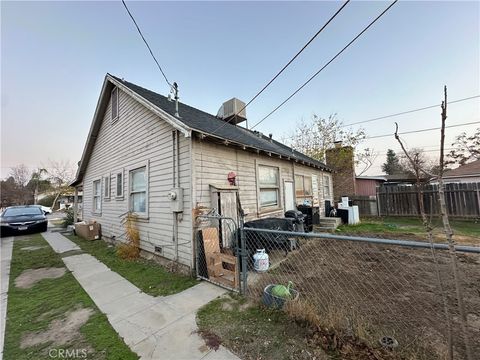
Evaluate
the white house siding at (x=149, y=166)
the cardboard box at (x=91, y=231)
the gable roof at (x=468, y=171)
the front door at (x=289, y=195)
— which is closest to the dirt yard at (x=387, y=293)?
the white house siding at (x=149, y=166)

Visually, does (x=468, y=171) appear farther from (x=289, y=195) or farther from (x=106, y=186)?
(x=106, y=186)

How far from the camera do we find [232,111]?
395 inches

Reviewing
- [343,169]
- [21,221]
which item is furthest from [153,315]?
[343,169]

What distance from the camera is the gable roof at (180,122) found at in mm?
5043

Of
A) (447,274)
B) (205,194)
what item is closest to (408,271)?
(447,274)

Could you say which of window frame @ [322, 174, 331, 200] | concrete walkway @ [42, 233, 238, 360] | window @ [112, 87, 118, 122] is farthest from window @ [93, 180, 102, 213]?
window frame @ [322, 174, 331, 200]

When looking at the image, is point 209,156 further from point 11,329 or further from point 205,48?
point 11,329

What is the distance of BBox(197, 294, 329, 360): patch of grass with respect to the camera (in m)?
2.27

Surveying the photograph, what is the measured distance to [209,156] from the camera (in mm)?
5215

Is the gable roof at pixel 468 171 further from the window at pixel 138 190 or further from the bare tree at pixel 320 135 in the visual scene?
the window at pixel 138 190

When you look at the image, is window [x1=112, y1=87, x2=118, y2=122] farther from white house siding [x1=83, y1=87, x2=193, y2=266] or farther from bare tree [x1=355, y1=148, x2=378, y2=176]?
bare tree [x1=355, y1=148, x2=378, y2=176]

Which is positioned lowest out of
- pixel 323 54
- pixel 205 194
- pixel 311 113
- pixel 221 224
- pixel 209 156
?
pixel 221 224

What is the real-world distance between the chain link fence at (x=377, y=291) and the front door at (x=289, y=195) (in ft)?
7.79

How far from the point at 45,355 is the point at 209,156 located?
408cm
